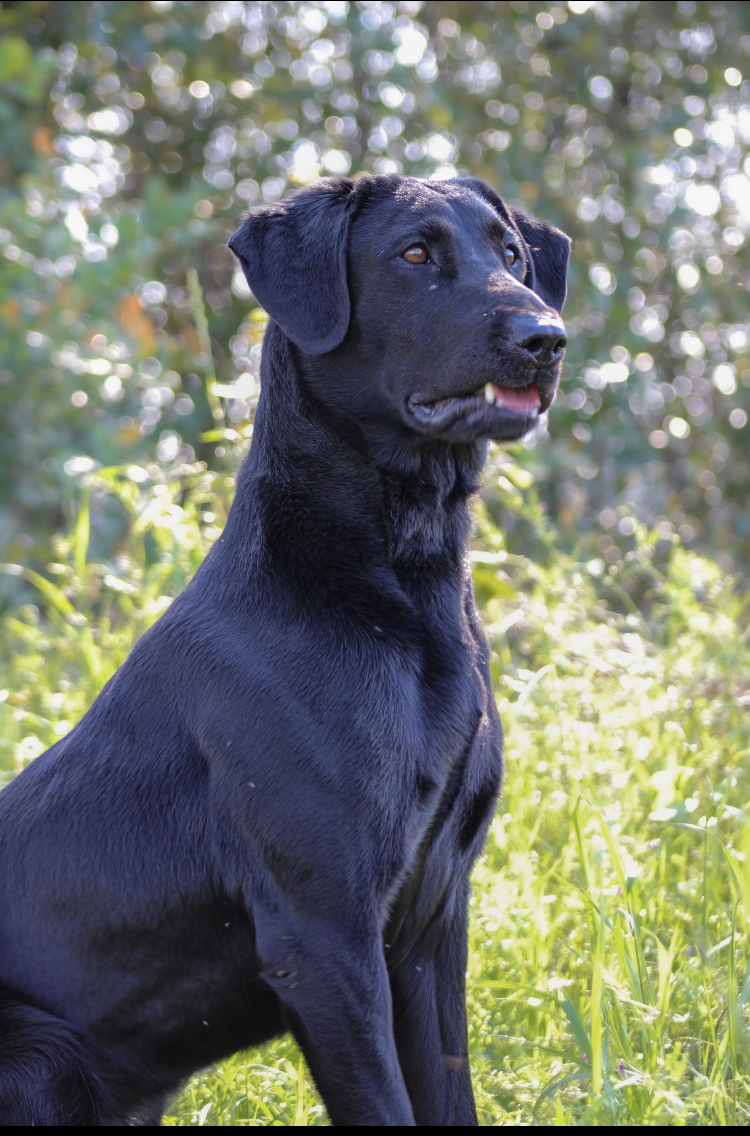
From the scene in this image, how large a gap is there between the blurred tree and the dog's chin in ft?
9.63

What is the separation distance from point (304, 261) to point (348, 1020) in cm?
126

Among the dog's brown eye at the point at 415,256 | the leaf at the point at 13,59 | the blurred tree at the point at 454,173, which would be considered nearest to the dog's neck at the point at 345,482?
the dog's brown eye at the point at 415,256

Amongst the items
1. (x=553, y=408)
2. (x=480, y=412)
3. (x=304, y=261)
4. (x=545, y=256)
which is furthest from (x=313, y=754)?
(x=553, y=408)

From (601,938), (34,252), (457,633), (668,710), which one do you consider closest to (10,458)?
(34,252)

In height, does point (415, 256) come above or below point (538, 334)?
above

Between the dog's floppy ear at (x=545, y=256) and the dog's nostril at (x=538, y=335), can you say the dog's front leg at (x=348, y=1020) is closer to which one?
the dog's nostril at (x=538, y=335)

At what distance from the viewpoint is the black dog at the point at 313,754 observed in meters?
1.51

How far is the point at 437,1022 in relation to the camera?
175 cm

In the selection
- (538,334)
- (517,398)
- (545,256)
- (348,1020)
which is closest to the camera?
(348,1020)

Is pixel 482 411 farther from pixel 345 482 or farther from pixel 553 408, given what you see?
pixel 553 408

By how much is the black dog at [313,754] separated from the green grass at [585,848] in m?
0.25

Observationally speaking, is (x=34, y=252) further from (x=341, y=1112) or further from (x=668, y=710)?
(x=341, y=1112)

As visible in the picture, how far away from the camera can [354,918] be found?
4.89 ft

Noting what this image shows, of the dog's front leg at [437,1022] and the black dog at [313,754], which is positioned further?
the dog's front leg at [437,1022]
